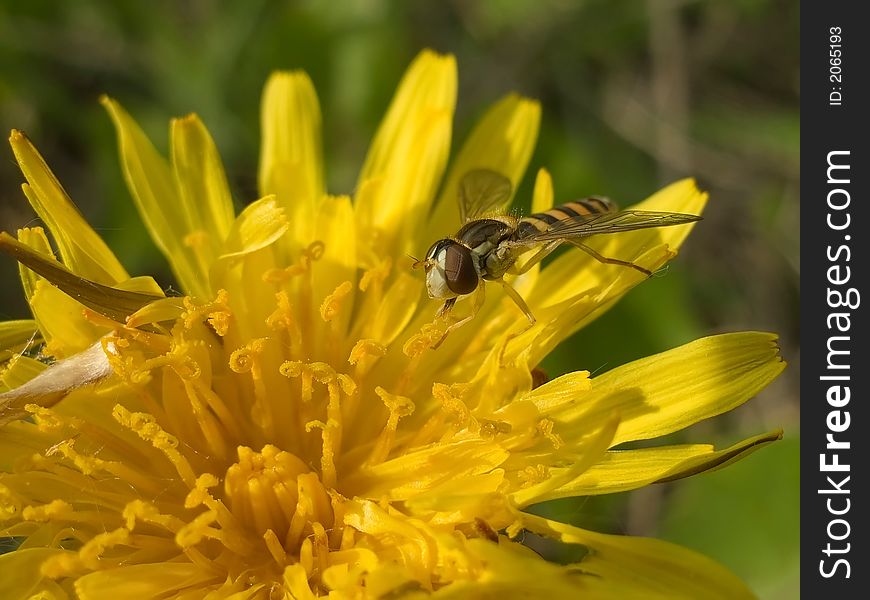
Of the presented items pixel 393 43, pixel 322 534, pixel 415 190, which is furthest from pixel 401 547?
pixel 393 43

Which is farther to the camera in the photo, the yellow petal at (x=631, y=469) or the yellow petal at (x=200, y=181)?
the yellow petal at (x=200, y=181)

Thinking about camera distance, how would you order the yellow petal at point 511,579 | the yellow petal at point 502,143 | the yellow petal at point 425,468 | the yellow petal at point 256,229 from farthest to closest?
the yellow petal at point 502,143, the yellow petal at point 256,229, the yellow petal at point 425,468, the yellow petal at point 511,579

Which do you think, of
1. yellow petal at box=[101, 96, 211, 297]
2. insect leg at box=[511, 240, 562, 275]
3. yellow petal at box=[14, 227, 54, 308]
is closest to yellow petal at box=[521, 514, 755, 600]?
insect leg at box=[511, 240, 562, 275]

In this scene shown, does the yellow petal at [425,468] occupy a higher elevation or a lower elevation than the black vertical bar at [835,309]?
lower

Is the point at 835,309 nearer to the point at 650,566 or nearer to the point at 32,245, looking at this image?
the point at 650,566

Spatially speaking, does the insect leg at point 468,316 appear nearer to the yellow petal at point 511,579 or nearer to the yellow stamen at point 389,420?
the yellow stamen at point 389,420

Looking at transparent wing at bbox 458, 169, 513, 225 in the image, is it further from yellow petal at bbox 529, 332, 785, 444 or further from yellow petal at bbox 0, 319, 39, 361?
yellow petal at bbox 0, 319, 39, 361

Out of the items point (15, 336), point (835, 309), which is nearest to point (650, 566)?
point (835, 309)

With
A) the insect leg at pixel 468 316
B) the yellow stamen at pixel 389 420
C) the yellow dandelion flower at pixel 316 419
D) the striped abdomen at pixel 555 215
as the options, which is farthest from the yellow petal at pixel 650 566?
the striped abdomen at pixel 555 215
